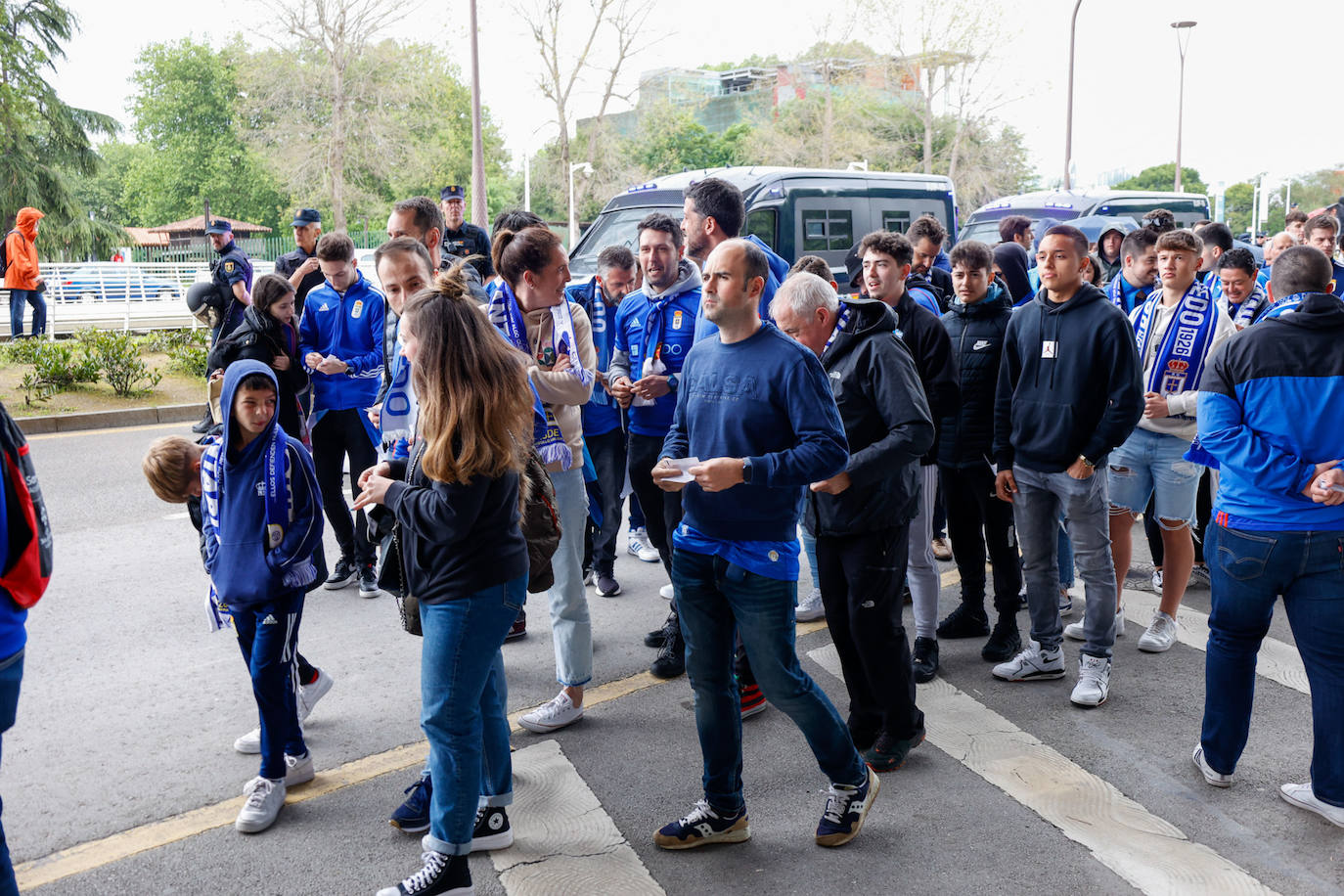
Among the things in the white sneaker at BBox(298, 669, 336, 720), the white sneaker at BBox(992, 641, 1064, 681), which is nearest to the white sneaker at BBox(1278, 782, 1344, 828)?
the white sneaker at BBox(992, 641, 1064, 681)

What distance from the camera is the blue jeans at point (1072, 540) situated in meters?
4.66

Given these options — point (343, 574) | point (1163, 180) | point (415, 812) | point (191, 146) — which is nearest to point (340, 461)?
point (343, 574)

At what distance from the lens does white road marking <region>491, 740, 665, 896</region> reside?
329 cm

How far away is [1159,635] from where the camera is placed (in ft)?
17.4

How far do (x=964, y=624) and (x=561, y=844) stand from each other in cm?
275

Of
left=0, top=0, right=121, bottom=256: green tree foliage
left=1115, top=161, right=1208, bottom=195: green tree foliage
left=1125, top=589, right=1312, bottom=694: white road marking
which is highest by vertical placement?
left=1115, top=161, right=1208, bottom=195: green tree foliage

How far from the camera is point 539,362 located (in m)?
4.36

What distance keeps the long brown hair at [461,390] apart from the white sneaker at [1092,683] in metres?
2.93

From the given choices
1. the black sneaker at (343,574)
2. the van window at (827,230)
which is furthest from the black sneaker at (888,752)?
the van window at (827,230)

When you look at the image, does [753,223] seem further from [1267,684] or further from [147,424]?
[1267,684]

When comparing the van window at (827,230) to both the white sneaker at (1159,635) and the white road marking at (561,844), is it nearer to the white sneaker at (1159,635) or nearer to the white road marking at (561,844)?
the white sneaker at (1159,635)

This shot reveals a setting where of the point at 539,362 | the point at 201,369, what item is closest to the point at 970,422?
the point at 539,362

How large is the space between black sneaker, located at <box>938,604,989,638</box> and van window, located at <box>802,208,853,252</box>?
7617mm

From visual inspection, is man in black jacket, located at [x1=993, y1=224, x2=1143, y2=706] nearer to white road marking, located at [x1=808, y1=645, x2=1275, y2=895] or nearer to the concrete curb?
white road marking, located at [x1=808, y1=645, x2=1275, y2=895]
